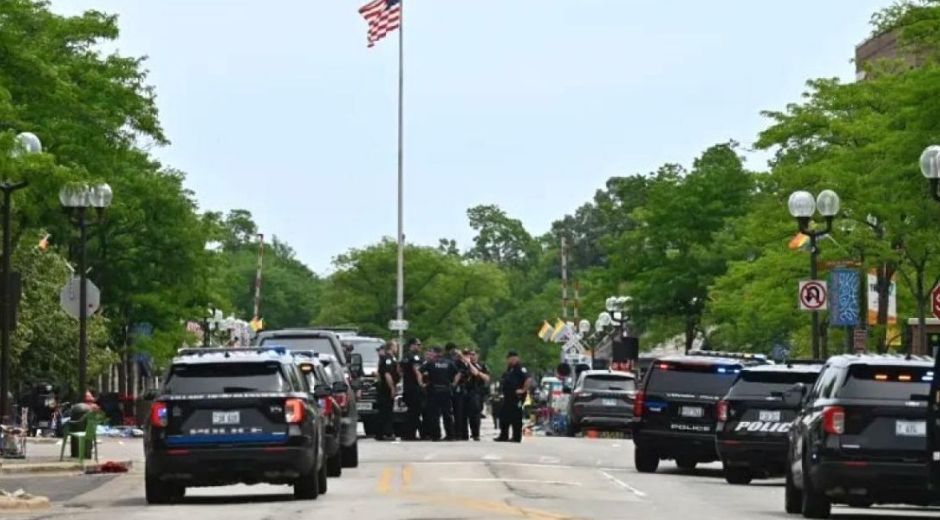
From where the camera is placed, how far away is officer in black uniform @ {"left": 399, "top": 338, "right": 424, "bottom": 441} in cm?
4694

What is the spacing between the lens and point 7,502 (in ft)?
85.6

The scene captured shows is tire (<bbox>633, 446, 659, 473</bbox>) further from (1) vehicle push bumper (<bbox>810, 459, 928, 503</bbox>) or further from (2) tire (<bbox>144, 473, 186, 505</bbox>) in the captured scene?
(1) vehicle push bumper (<bbox>810, 459, 928, 503</bbox>)

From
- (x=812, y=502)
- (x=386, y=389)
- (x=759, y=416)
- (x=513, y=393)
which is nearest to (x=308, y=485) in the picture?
(x=812, y=502)

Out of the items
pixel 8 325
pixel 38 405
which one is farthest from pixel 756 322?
pixel 8 325

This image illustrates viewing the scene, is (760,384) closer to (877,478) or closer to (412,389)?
(877,478)

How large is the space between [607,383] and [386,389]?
1148cm

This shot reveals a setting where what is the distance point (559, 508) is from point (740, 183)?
65211mm

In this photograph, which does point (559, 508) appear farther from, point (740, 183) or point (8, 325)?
point (740, 183)

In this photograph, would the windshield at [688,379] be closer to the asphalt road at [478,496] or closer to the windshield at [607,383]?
the asphalt road at [478,496]

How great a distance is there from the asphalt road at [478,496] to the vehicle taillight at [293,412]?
0.87 m

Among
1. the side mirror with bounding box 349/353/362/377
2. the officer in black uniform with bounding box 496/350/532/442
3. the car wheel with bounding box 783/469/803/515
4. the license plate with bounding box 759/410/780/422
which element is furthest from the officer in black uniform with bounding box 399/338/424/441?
the car wheel with bounding box 783/469/803/515

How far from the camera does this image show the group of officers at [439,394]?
4666 cm

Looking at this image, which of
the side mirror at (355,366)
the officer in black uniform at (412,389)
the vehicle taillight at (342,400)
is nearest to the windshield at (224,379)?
the vehicle taillight at (342,400)

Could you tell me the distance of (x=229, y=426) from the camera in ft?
84.2
